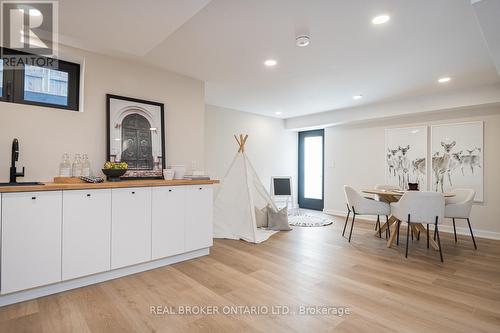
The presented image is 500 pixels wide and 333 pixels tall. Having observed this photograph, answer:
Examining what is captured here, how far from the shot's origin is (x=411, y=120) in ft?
16.7

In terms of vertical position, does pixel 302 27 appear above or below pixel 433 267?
above

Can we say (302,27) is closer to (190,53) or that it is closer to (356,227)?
(190,53)

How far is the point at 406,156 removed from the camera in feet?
16.8

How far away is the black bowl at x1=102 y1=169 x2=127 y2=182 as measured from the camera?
2.72 m

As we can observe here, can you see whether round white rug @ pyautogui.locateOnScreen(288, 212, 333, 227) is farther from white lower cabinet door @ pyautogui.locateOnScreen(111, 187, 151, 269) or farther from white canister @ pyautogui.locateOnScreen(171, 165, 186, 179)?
white lower cabinet door @ pyautogui.locateOnScreen(111, 187, 151, 269)

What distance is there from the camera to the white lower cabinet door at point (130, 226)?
2.58 metres

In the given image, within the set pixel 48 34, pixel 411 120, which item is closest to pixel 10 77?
pixel 48 34

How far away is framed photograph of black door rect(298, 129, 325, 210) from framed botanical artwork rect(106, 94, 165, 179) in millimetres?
4491

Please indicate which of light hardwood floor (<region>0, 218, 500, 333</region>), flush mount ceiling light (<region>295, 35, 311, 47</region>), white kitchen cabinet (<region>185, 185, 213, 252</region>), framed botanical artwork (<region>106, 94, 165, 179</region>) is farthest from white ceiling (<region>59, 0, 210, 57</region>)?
light hardwood floor (<region>0, 218, 500, 333</region>)

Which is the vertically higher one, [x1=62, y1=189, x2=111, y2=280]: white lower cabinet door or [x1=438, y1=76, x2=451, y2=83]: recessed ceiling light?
[x1=438, y1=76, x2=451, y2=83]: recessed ceiling light

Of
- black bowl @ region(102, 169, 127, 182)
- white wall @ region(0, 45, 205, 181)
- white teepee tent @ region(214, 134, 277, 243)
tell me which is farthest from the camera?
white teepee tent @ region(214, 134, 277, 243)

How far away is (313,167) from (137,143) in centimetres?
491

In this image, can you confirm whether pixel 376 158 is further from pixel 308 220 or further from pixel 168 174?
pixel 168 174

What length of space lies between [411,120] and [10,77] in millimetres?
5835
